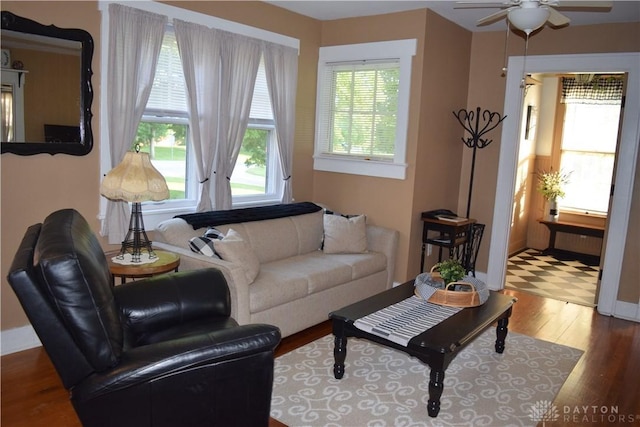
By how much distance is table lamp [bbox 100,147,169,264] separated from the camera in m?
2.94

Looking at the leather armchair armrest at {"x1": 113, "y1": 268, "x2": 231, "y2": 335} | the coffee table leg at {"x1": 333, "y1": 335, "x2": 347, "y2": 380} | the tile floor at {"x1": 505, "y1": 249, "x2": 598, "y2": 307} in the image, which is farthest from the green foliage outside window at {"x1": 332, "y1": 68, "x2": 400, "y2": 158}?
the leather armchair armrest at {"x1": 113, "y1": 268, "x2": 231, "y2": 335}

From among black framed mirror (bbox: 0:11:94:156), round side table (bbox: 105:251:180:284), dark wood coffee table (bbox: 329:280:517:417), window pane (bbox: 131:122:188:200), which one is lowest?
dark wood coffee table (bbox: 329:280:517:417)

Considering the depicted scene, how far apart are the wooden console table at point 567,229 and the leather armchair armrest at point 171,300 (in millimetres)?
5446

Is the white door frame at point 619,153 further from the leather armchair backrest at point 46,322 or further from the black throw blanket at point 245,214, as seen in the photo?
the leather armchair backrest at point 46,322

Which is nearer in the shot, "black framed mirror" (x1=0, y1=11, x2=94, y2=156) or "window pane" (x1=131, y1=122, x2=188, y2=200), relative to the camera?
"black framed mirror" (x1=0, y1=11, x2=94, y2=156)

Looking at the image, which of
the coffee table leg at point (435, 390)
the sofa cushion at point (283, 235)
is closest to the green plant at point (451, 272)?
the coffee table leg at point (435, 390)

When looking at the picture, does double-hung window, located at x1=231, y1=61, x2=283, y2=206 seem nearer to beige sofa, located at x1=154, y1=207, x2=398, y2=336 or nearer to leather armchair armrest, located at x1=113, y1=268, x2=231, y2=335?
beige sofa, located at x1=154, y1=207, x2=398, y2=336

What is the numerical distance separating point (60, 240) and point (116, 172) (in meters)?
1.13

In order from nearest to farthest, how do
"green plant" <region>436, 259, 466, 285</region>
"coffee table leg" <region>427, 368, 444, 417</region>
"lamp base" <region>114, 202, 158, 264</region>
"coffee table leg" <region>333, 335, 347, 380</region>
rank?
"coffee table leg" <region>427, 368, 444, 417</region>, "coffee table leg" <region>333, 335, 347, 380</region>, "lamp base" <region>114, 202, 158, 264</region>, "green plant" <region>436, 259, 466, 285</region>

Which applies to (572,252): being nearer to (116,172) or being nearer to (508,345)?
(508,345)

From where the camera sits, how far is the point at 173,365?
6.47ft

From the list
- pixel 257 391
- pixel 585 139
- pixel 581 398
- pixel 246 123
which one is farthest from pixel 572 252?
pixel 257 391

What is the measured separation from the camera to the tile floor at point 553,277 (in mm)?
5262

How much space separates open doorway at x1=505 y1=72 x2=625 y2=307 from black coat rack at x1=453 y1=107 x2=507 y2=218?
5.41 ft
